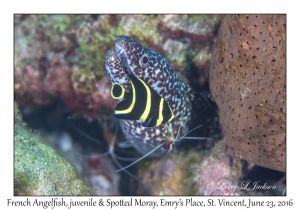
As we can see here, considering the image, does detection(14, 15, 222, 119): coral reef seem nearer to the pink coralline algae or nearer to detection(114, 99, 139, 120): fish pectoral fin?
the pink coralline algae

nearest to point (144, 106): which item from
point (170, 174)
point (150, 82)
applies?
point (150, 82)

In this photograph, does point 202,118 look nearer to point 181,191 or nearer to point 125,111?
point 181,191

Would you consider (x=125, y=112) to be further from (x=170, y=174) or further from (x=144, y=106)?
Result: (x=170, y=174)

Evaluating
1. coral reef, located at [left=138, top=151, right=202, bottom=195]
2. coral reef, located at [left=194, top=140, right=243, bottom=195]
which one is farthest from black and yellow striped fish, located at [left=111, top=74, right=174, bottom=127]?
coral reef, located at [left=138, top=151, right=202, bottom=195]

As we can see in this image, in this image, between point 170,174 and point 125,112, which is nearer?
point 125,112

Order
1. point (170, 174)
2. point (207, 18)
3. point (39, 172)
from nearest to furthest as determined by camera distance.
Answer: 1. point (39, 172)
2. point (207, 18)
3. point (170, 174)

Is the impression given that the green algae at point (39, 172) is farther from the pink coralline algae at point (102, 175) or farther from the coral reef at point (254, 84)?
the coral reef at point (254, 84)

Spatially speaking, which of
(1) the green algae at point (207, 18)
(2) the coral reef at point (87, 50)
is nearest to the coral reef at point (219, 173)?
(2) the coral reef at point (87, 50)
